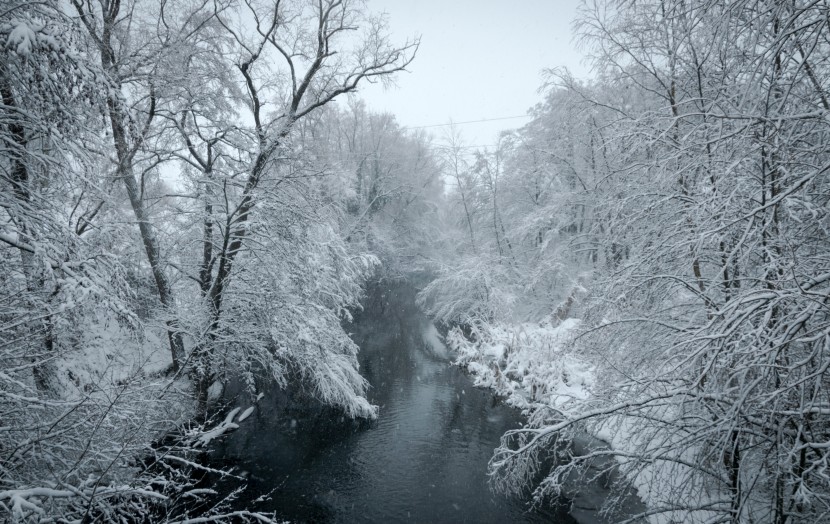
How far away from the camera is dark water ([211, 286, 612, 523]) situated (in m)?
7.28

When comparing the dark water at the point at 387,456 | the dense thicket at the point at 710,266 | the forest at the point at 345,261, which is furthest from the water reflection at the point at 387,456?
the dense thicket at the point at 710,266

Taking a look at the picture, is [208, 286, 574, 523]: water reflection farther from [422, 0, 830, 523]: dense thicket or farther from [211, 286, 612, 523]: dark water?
[422, 0, 830, 523]: dense thicket

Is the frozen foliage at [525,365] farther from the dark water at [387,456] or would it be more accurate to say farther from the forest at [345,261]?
the dark water at [387,456]

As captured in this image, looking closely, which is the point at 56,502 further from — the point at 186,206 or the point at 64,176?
the point at 186,206

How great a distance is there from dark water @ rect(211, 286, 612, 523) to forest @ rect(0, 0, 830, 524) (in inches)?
24.7

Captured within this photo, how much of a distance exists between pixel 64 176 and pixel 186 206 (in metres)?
4.97

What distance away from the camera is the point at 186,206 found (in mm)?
8133

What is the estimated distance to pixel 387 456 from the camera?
8930mm

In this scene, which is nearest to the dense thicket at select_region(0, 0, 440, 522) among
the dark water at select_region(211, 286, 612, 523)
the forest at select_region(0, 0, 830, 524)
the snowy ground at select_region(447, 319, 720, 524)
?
the forest at select_region(0, 0, 830, 524)

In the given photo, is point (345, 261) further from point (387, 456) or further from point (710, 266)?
point (710, 266)

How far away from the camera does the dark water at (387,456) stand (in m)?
7.28

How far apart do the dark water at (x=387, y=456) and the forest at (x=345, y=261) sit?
628mm

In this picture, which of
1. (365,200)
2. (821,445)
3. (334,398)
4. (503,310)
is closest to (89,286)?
(821,445)

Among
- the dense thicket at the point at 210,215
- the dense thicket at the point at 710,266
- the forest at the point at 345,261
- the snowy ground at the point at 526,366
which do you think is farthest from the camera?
the snowy ground at the point at 526,366
